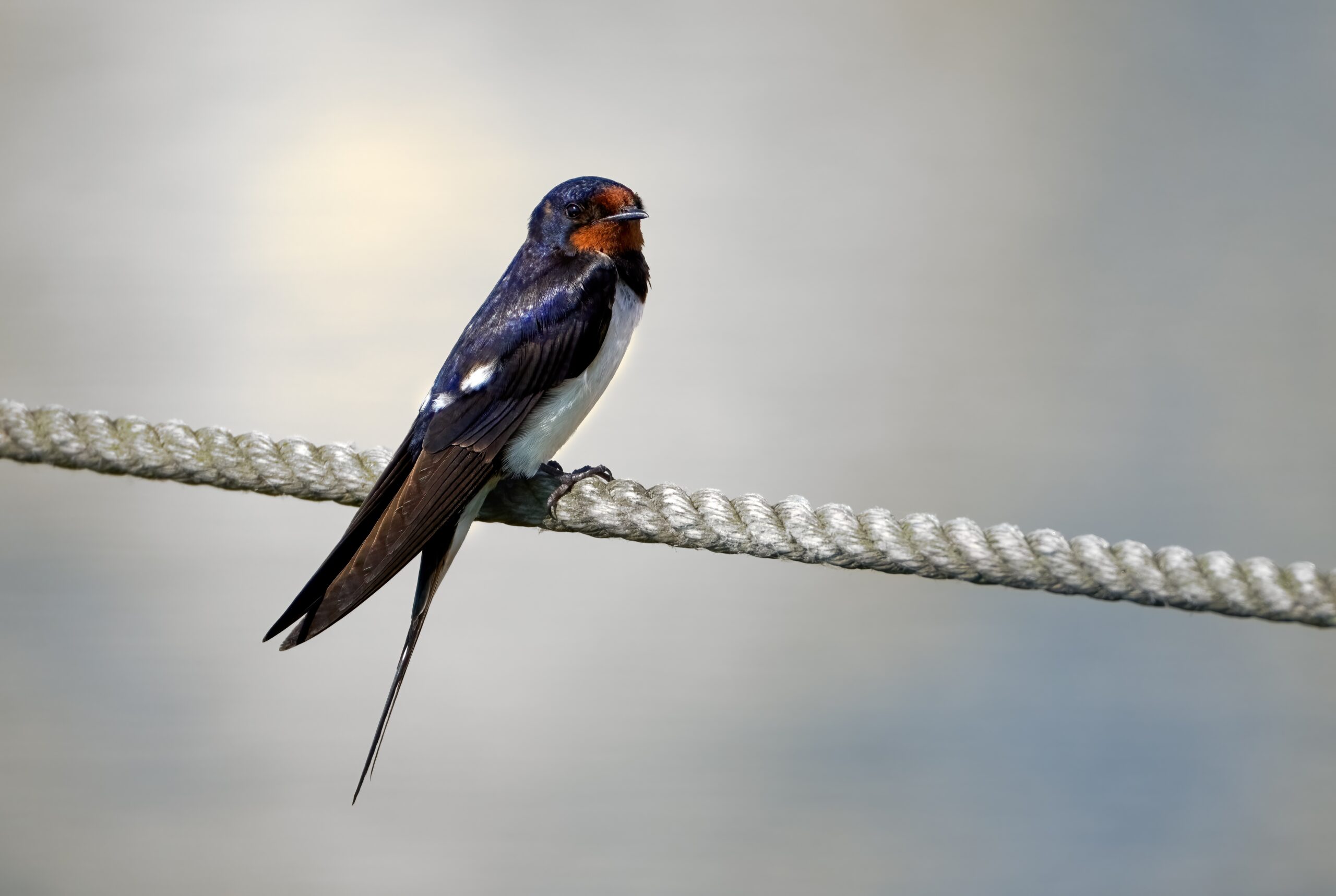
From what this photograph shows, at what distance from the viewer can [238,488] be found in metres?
1.06

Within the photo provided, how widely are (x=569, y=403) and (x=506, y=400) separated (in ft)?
0.27

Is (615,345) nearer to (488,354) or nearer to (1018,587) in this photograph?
(488,354)

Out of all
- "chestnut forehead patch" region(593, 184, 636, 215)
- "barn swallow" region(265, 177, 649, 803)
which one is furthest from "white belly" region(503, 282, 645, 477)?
"chestnut forehead patch" region(593, 184, 636, 215)

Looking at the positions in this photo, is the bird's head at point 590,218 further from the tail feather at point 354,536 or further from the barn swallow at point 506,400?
the tail feather at point 354,536

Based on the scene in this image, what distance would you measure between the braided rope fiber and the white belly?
0.10 meters

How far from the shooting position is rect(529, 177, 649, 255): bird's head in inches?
50.4

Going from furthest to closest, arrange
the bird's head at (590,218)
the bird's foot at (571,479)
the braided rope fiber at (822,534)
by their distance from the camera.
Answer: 1. the bird's head at (590,218)
2. the bird's foot at (571,479)
3. the braided rope fiber at (822,534)

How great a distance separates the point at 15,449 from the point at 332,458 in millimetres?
344

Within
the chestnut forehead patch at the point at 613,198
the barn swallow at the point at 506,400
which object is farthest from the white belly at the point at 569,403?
the chestnut forehead patch at the point at 613,198

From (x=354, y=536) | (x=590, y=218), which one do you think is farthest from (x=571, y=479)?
(x=590, y=218)

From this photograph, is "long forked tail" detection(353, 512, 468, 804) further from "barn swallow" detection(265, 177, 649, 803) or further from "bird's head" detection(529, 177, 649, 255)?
"bird's head" detection(529, 177, 649, 255)

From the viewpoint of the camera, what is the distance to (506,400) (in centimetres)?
112

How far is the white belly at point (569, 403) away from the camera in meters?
1.15

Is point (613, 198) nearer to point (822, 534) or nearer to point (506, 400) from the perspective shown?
point (506, 400)
